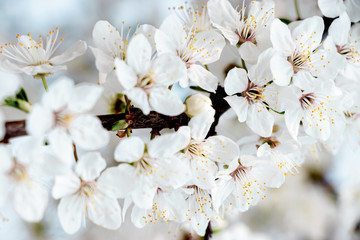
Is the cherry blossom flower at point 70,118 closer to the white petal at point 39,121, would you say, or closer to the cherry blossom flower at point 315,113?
the white petal at point 39,121

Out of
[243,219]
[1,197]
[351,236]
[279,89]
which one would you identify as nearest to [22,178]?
[1,197]

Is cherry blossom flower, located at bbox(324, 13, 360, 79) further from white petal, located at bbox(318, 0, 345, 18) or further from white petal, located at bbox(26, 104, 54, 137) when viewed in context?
white petal, located at bbox(26, 104, 54, 137)

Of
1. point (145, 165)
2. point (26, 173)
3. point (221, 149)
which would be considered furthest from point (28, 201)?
point (221, 149)

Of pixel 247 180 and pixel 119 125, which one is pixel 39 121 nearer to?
pixel 119 125

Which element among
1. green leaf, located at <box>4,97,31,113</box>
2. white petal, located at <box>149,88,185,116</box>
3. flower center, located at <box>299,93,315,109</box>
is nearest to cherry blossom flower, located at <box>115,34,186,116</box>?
white petal, located at <box>149,88,185,116</box>

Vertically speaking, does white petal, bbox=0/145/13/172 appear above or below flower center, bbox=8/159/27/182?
above

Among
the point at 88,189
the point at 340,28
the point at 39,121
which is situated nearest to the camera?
the point at 39,121
